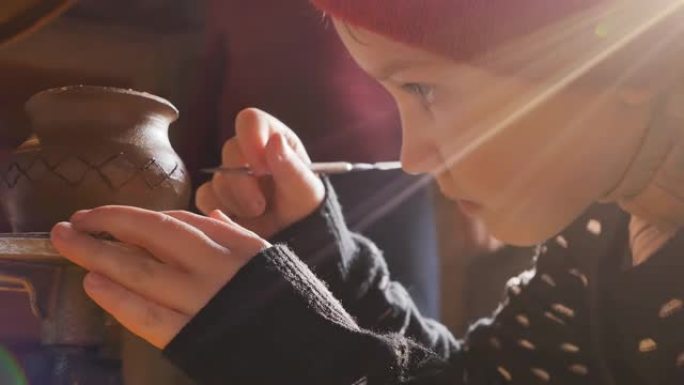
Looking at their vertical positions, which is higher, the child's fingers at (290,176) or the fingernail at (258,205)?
the child's fingers at (290,176)

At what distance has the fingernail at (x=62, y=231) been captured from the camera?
1.50 ft

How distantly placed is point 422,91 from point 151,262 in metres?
0.24

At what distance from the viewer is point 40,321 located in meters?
0.52

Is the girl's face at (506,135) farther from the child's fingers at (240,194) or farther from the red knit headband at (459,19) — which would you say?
the child's fingers at (240,194)

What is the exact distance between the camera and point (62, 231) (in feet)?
1.51

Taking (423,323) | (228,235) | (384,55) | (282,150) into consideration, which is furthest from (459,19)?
(423,323)

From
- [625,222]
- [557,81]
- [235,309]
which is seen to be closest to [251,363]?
[235,309]

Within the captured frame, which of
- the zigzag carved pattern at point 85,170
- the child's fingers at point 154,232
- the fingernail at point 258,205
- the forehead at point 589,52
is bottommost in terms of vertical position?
the fingernail at point 258,205

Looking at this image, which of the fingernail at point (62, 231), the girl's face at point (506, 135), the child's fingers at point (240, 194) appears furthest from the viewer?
the child's fingers at point (240, 194)

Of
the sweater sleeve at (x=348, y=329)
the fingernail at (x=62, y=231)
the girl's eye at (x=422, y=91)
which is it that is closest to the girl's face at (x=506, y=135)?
the girl's eye at (x=422, y=91)

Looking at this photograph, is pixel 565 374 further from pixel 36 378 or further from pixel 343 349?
pixel 36 378

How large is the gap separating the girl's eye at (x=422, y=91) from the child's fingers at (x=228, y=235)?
0.55 feet

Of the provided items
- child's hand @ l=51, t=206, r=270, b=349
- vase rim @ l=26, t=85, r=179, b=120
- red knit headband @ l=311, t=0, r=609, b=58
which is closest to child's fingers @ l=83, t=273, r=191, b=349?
child's hand @ l=51, t=206, r=270, b=349

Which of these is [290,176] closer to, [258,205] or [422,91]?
[258,205]
